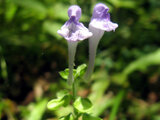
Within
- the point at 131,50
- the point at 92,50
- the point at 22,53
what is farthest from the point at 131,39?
the point at 92,50

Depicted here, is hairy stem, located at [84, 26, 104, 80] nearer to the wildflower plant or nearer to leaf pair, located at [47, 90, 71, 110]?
the wildflower plant

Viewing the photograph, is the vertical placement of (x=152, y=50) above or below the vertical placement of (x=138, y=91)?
above

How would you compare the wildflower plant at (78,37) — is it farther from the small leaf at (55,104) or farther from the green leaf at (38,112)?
the green leaf at (38,112)

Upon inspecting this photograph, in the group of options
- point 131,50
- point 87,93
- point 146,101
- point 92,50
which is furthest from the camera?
point 131,50

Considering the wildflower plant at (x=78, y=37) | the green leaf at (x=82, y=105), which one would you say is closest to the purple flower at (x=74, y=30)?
the wildflower plant at (x=78, y=37)

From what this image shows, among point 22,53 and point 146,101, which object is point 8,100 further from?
point 146,101

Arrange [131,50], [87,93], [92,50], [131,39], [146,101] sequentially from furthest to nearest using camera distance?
1. [131,39]
2. [131,50]
3. [146,101]
4. [87,93]
5. [92,50]

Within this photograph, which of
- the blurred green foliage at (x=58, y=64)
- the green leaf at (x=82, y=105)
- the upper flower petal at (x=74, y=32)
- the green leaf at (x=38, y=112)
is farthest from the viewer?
the blurred green foliage at (x=58, y=64)
